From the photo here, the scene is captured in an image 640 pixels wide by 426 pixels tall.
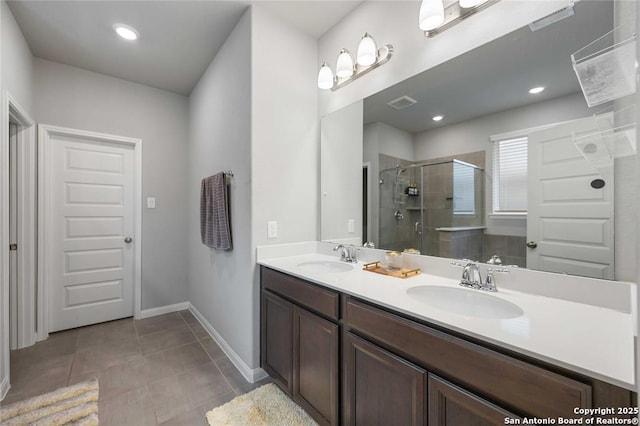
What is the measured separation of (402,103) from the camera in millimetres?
1693

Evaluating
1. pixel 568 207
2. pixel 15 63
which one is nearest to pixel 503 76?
pixel 568 207

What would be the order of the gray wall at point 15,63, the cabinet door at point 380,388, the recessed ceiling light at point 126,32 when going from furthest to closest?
the recessed ceiling light at point 126,32
the gray wall at point 15,63
the cabinet door at point 380,388

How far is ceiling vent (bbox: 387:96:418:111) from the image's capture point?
5.41ft

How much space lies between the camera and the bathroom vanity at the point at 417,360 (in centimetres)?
67

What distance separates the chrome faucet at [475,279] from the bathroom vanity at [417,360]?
6 centimetres

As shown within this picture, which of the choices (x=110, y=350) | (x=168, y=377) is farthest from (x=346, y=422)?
(x=110, y=350)

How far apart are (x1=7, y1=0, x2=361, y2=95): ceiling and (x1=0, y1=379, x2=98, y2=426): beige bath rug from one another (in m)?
2.68

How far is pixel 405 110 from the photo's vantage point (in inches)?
66.1

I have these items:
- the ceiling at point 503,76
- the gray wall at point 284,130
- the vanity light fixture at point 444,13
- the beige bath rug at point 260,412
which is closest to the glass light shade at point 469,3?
the vanity light fixture at point 444,13

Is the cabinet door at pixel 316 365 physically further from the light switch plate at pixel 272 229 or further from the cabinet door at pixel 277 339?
the light switch plate at pixel 272 229

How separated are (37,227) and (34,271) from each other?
1.35ft

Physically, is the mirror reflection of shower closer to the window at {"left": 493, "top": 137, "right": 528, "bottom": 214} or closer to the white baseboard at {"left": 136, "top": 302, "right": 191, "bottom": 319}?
the window at {"left": 493, "top": 137, "right": 528, "bottom": 214}

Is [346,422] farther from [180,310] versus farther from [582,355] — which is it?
[180,310]

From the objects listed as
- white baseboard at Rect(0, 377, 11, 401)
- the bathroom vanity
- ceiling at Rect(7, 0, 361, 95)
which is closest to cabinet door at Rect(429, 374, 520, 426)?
the bathroom vanity
